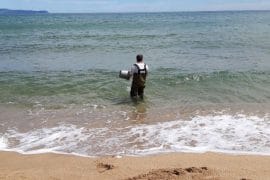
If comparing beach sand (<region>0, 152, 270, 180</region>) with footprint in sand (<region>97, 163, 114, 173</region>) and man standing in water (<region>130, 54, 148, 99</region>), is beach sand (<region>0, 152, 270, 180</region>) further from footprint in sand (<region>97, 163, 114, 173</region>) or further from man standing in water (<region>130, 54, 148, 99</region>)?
man standing in water (<region>130, 54, 148, 99</region>)

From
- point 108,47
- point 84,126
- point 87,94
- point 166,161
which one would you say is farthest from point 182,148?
point 108,47

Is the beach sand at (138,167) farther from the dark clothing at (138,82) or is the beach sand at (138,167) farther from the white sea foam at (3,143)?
the dark clothing at (138,82)

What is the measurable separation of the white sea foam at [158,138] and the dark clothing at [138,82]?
2.67 metres

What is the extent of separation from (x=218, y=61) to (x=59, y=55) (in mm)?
8552

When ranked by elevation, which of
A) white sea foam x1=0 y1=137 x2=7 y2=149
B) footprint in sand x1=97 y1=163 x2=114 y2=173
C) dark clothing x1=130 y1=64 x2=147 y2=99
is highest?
dark clothing x1=130 y1=64 x2=147 y2=99

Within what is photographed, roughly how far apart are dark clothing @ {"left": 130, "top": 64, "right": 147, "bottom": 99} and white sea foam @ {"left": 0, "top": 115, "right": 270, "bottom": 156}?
2.67 metres

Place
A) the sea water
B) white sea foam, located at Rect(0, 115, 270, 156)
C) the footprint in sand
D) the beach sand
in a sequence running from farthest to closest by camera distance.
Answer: the sea water
white sea foam, located at Rect(0, 115, 270, 156)
the footprint in sand
the beach sand

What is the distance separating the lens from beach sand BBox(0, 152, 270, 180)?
5973mm

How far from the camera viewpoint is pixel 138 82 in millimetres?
12203

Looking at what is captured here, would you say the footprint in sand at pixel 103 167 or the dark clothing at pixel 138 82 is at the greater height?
the dark clothing at pixel 138 82

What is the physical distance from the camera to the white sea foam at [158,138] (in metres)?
7.68

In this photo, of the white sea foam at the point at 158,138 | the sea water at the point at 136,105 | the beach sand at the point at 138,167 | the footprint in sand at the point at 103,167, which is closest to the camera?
the beach sand at the point at 138,167

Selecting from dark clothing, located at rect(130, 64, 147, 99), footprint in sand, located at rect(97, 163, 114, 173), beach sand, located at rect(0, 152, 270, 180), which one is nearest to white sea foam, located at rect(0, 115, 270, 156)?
beach sand, located at rect(0, 152, 270, 180)

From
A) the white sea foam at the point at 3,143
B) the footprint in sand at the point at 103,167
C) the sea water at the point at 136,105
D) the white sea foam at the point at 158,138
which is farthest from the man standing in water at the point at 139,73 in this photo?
the footprint in sand at the point at 103,167
